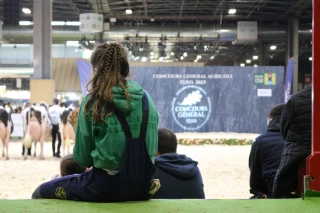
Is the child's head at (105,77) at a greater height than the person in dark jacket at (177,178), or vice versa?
the child's head at (105,77)

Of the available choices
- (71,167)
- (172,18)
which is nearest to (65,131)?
(71,167)

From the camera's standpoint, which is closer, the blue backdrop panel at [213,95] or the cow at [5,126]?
the cow at [5,126]

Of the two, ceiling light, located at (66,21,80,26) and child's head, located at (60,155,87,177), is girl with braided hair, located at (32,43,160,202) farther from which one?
ceiling light, located at (66,21,80,26)

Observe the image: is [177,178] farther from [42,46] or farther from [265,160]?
[42,46]

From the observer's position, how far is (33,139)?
50.8 ft

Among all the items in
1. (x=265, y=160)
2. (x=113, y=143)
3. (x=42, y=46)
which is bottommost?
(x=265, y=160)

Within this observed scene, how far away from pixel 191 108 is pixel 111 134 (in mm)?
18672

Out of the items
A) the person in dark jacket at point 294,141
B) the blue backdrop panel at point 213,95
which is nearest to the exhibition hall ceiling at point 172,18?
the blue backdrop panel at point 213,95

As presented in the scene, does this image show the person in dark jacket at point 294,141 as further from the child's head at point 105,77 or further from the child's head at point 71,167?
the child's head at point 71,167

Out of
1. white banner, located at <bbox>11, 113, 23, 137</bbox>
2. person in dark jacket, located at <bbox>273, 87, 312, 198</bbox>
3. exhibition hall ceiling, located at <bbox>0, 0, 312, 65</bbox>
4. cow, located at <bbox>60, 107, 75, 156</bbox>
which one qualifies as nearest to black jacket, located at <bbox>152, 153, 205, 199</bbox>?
person in dark jacket, located at <bbox>273, 87, 312, 198</bbox>

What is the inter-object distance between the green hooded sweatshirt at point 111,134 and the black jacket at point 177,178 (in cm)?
99

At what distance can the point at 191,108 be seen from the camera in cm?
2114

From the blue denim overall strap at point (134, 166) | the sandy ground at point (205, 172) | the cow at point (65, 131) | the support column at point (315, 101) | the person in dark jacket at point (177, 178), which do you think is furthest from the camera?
the cow at point (65, 131)

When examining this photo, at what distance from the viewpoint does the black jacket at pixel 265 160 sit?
12.6 ft
